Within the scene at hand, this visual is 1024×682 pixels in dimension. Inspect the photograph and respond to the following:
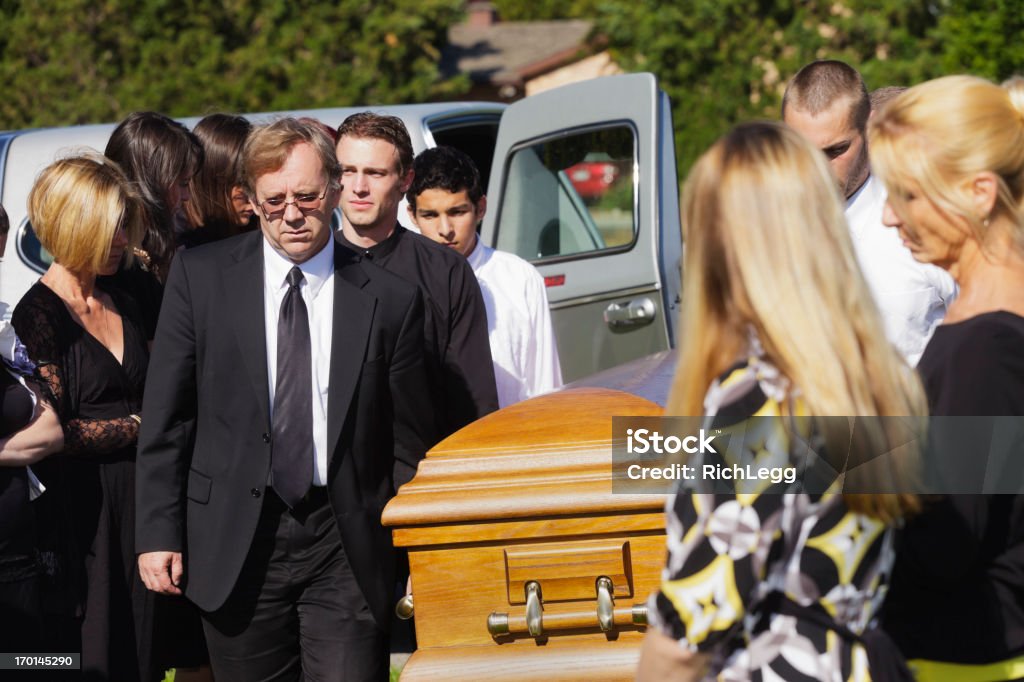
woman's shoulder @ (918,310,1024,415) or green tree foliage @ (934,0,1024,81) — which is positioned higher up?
green tree foliage @ (934,0,1024,81)

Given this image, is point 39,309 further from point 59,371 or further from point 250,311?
point 250,311

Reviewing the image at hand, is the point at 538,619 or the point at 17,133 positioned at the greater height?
the point at 17,133

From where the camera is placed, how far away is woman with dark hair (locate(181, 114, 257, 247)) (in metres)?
4.31

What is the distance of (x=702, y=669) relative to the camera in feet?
6.25

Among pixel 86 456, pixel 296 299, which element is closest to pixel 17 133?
pixel 86 456

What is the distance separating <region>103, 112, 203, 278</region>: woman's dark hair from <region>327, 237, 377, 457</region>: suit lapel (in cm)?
93

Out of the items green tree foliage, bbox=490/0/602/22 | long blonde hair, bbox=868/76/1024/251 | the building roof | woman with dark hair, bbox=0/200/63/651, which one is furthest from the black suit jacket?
green tree foliage, bbox=490/0/602/22

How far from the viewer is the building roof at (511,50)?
133 ft

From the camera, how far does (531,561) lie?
2.94 m

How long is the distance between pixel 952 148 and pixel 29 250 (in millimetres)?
4916

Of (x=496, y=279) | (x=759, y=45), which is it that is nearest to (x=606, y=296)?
(x=496, y=279)

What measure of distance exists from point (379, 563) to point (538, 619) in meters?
0.63

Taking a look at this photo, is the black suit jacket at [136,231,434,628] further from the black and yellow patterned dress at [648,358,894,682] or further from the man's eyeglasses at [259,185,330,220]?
the black and yellow patterned dress at [648,358,894,682]

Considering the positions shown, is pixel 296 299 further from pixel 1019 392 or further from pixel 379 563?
pixel 1019 392
